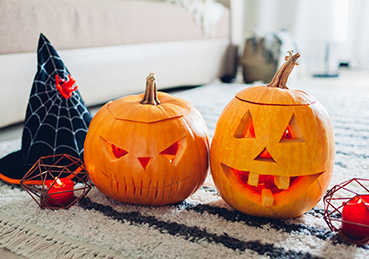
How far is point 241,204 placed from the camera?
2.17 feet

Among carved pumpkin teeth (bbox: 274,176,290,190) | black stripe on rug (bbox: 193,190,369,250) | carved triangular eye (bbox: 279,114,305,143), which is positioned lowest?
black stripe on rug (bbox: 193,190,369,250)

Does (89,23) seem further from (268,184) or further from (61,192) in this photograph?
(268,184)

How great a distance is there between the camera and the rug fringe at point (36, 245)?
1.87ft

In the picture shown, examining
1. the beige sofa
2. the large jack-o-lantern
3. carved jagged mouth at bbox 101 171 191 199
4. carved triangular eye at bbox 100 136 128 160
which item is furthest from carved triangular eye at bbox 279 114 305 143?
the beige sofa

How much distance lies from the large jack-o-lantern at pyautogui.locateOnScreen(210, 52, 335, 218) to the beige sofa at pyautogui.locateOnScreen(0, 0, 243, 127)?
35.1 inches

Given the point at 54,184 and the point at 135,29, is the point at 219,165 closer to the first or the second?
the point at 54,184

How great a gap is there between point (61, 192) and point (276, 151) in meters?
0.43

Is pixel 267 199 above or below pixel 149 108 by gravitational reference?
below

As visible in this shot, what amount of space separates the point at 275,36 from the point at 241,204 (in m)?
1.92

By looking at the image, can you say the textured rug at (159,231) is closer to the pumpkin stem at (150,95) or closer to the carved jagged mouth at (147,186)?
the carved jagged mouth at (147,186)

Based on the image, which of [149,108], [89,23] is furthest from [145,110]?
[89,23]

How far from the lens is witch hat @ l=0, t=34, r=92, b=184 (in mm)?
851

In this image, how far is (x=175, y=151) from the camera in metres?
0.73

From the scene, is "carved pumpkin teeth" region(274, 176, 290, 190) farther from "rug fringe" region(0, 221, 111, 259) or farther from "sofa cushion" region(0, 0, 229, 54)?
"sofa cushion" region(0, 0, 229, 54)
